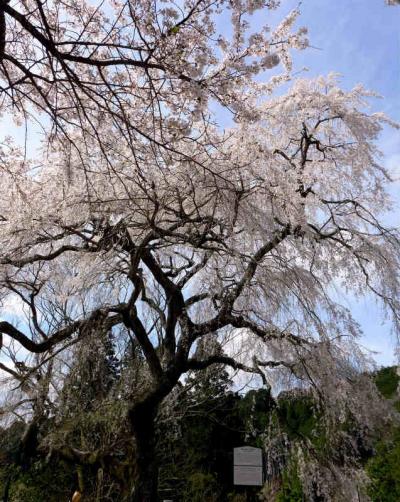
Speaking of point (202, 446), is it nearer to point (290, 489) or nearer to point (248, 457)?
point (290, 489)

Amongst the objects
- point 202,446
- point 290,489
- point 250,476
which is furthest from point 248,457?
point 202,446

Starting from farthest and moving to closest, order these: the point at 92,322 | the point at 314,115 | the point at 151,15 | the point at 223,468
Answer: the point at 223,468 → the point at 314,115 → the point at 92,322 → the point at 151,15

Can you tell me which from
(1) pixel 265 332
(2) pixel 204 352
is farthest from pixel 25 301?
(1) pixel 265 332

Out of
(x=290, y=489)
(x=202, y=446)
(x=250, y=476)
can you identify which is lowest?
(x=290, y=489)

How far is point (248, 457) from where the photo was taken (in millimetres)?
6727

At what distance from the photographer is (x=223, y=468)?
11.5 m

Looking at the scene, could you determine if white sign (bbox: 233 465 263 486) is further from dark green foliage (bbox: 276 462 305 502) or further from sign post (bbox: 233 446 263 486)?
dark green foliage (bbox: 276 462 305 502)

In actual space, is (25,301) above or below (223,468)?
above

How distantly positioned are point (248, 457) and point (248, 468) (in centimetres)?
15

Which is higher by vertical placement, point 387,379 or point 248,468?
point 387,379

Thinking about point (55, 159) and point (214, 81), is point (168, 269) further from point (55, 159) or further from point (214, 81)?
point (214, 81)

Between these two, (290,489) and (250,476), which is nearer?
(250,476)

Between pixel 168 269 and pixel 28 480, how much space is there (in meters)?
5.96

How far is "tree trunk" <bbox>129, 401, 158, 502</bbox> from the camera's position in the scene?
15.2 feet
